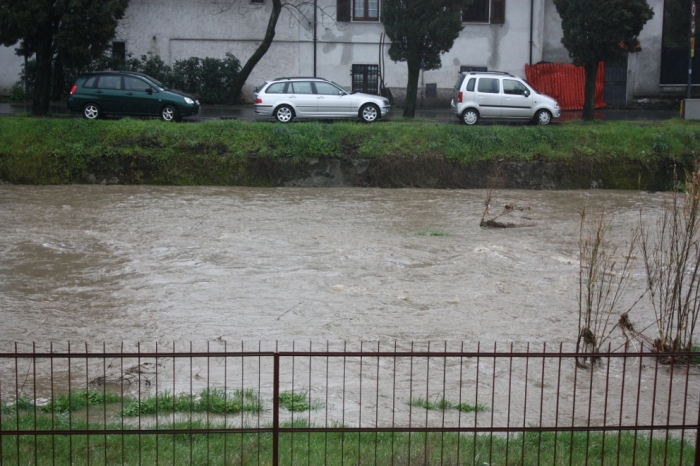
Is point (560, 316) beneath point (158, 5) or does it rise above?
beneath

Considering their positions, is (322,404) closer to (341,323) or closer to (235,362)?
(235,362)

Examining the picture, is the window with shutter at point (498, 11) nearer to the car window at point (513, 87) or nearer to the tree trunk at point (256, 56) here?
the tree trunk at point (256, 56)

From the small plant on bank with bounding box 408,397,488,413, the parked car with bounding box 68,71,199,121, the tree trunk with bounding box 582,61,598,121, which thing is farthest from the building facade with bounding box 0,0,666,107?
the small plant on bank with bounding box 408,397,488,413

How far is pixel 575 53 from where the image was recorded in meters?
26.3

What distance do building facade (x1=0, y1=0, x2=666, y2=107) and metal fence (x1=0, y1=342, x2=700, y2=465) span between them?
23.3m

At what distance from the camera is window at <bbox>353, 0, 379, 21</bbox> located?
33031 mm

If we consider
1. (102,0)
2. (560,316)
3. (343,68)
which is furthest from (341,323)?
(343,68)

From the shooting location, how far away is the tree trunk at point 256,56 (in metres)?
30.1

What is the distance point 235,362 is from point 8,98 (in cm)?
2484

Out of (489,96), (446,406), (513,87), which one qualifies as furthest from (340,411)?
(513,87)

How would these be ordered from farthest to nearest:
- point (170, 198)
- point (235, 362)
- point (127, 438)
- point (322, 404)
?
point (170, 198)
point (235, 362)
point (322, 404)
point (127, 438)

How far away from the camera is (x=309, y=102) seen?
80.9 ft

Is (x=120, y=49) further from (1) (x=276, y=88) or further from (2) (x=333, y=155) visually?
(2) (x=333, y=155)

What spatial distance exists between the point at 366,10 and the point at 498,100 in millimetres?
9896
